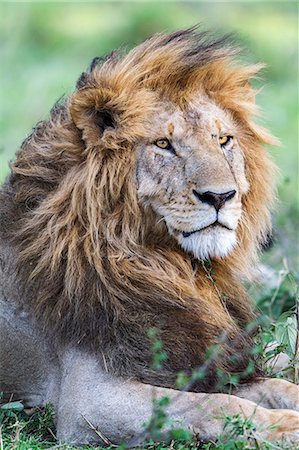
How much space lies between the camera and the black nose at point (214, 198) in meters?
4.86

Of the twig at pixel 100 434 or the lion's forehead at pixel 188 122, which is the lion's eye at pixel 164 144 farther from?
the twig at pixel 100 434

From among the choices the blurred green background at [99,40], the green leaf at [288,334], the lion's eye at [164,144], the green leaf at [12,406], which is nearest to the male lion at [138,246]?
the lion's eye at [164,144]

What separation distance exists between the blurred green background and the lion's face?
22.6 ft

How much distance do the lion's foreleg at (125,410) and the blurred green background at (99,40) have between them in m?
7.25

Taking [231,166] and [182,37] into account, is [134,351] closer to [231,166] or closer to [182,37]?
[231,166]

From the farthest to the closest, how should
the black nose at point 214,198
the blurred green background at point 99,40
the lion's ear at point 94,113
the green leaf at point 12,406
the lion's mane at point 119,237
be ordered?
the blurred green background at point 99,40, the green leaf at point 12,406, the lion's ear at point 94,113, the lion's mane at point 119,237, the black nose at point 214,198

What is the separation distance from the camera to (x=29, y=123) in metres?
12.9

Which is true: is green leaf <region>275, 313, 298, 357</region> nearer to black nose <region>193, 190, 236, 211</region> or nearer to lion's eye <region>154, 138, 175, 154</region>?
black nose <region>193, 190, 236, 211</region>

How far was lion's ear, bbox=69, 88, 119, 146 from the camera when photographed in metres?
5.08

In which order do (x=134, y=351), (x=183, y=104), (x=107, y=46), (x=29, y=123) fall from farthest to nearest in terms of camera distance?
1. (x=107, y=46)
2. (x=29, y=123)
3. (x=183, y=104)
4. (x=134, y=351)

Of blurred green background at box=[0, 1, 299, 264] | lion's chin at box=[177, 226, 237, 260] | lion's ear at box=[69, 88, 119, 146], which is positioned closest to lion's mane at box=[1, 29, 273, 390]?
lion's ear at box=[69, 88, 119, 146]

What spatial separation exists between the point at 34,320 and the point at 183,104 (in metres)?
1.20

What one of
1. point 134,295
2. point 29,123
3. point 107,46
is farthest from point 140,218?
point 107,46

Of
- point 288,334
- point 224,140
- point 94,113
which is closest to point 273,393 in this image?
point 288,334
